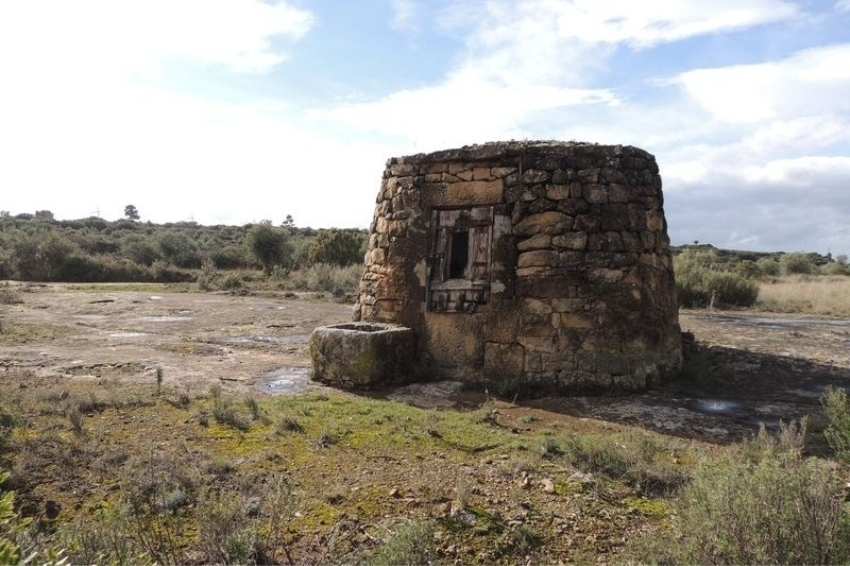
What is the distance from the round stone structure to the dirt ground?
0.44m

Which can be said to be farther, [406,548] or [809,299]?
[809,299]

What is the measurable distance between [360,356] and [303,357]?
6.55 feet

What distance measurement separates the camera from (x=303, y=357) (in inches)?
355

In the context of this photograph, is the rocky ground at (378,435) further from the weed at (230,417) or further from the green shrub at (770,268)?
the green shrub at (770,268)

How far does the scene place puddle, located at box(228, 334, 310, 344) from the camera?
10180mm

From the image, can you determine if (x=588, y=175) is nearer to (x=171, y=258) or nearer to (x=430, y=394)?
(x=430, y=394)

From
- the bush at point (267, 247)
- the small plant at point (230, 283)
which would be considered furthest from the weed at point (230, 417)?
the bush at point (267, 247)

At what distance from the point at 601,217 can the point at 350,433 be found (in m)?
3.87

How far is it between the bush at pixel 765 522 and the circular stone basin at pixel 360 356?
15.3 feet

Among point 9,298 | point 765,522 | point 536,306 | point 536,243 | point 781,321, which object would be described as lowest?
point 9,298

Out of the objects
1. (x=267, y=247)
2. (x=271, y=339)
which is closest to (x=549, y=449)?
(x=271, y=339)

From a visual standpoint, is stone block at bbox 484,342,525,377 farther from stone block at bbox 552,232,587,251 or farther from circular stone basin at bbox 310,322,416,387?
stone block at bbox 552,232,587,251

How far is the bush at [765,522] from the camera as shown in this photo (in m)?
2.60

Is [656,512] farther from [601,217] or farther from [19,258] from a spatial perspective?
[19,258]
